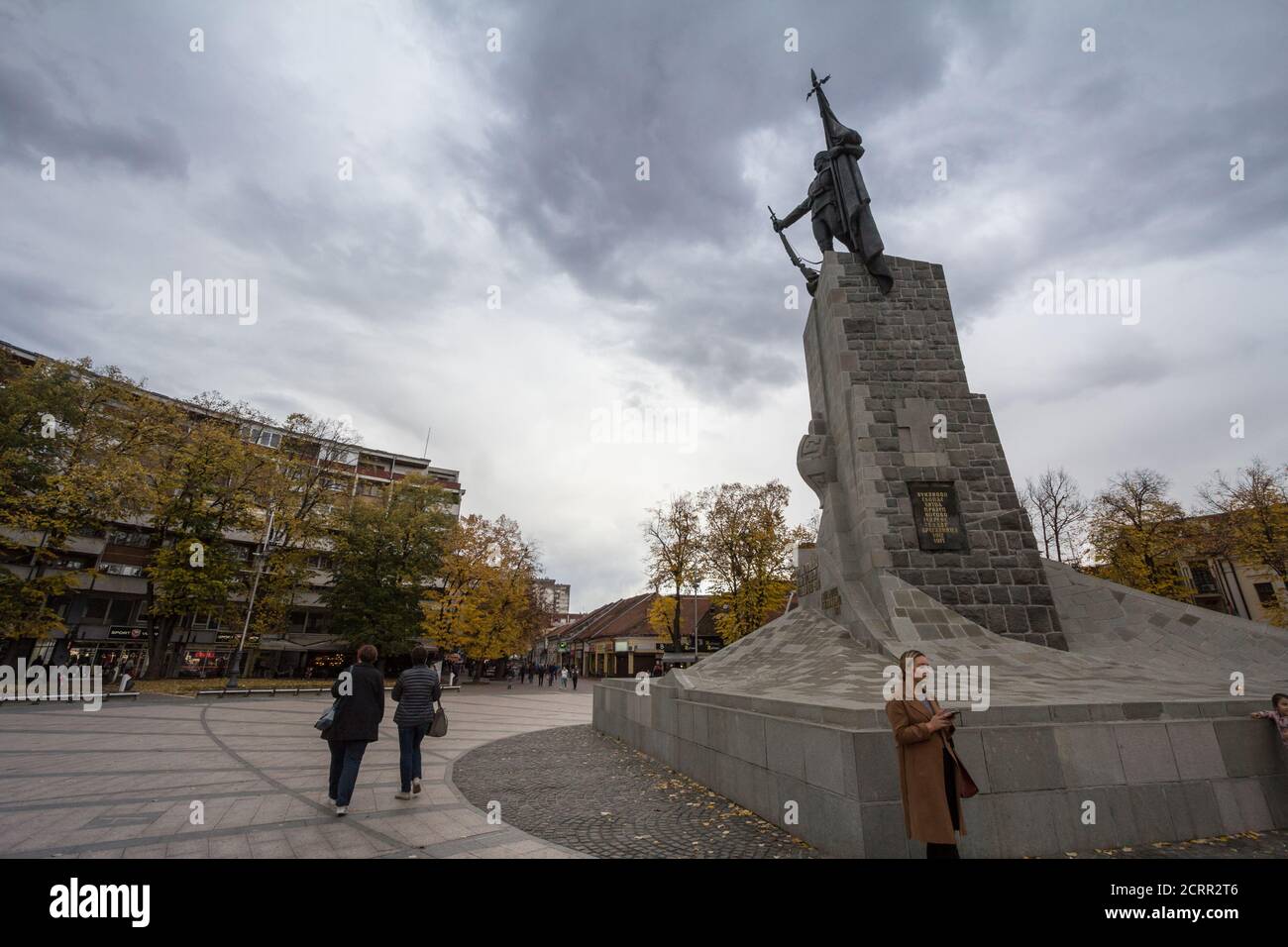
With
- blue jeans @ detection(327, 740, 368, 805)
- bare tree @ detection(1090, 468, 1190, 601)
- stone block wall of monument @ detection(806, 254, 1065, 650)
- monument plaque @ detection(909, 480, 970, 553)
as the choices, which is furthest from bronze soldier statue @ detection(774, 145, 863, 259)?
bare tree @ detection(1090, 468, 1190, 601)

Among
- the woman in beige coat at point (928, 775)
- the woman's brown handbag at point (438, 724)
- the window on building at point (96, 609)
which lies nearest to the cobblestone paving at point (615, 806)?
the woman's brown handbag at point (438, 724)

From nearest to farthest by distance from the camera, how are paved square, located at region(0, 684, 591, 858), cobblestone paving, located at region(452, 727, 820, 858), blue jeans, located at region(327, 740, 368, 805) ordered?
paved square, located at region(0, 684, 591, 858), cobblestone paving, located at region(452, 727, 820, 858), blue jeans, located at region(327, 740, 368, 805)

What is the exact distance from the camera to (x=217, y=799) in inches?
231

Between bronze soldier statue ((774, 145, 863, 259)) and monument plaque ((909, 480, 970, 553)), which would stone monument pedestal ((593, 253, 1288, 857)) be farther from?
bronze soldier statue ((774, 145, 863, 259))

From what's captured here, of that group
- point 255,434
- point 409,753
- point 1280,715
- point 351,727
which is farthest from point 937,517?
point 255,434

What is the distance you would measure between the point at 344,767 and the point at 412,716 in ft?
2.95

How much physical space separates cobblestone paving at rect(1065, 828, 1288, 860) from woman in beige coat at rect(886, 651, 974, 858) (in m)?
1.99

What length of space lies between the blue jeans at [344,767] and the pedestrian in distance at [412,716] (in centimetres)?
61

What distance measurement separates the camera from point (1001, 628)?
8977 millimetres

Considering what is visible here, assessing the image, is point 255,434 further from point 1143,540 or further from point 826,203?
point 1143,540

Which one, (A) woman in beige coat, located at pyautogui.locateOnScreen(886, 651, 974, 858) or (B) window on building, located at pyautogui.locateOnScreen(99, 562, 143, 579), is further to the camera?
(B) window on building, located at pyautogui.locateOnScreen(99, 562, 143, 579)

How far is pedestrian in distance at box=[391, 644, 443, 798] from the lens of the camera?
6.23 meters
